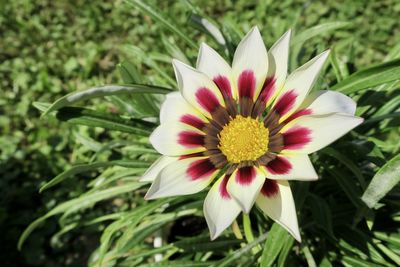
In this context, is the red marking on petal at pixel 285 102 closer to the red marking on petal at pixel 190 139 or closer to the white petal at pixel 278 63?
the white petal at pixel 278 63

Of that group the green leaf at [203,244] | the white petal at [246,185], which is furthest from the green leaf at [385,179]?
the green leaf at [203,244]

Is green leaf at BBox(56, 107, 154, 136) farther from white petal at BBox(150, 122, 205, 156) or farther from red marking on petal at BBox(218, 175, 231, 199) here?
red marking on petal at BBox(218, 175, 231, 199)

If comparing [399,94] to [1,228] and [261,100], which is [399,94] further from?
[1,228]

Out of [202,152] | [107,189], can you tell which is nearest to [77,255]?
[107,189]

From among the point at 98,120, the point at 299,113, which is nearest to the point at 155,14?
the point at 98,120

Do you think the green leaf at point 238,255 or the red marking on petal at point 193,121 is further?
the green leaf at point 238,255

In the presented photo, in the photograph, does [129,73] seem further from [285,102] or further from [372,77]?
[372,77]
